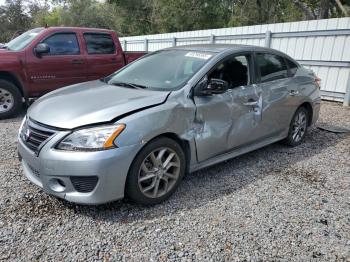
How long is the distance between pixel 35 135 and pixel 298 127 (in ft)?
12.9

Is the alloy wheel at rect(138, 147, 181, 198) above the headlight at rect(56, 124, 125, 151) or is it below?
below

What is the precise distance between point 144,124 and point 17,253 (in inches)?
58.0

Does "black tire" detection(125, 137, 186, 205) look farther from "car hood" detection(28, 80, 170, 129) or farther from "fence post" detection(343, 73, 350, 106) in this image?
"fence post" detection(343, 73, 350, 106)

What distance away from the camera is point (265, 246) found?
2727 millimetres

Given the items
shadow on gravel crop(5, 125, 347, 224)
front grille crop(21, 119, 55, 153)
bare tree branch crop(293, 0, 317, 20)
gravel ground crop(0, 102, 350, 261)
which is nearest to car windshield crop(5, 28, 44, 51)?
gravel ground crop(0, 102, 350, 261)

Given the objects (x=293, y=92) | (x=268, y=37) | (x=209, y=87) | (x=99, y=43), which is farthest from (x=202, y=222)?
(x=268, y=37)

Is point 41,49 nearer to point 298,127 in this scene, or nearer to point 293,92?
A: point 293,92

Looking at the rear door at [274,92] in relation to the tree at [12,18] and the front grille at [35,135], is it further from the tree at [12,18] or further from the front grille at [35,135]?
the tree at [12,18]

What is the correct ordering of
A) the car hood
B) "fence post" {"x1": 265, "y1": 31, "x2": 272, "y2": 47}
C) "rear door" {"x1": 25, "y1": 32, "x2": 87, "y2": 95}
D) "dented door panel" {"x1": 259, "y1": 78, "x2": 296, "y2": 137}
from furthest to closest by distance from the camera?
1. "fence post" {"x1": 265, "y1": 31, "x2": 272, "y2": 47}
2. "rear door" {"x1": 25, "y1": 32, "x2": 87, "y2": 95}
3. "dented door panel" {"x1": 259, "y1": 78, "x2": 296, "y2": 137}
4. the car hood

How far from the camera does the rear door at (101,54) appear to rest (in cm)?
718

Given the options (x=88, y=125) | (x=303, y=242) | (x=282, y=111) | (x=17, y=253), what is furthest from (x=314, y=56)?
(x=17, y=253)

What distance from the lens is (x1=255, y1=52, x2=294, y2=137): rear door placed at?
14.1 feet

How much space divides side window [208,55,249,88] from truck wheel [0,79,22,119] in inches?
174

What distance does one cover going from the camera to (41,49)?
6273 millimetres
